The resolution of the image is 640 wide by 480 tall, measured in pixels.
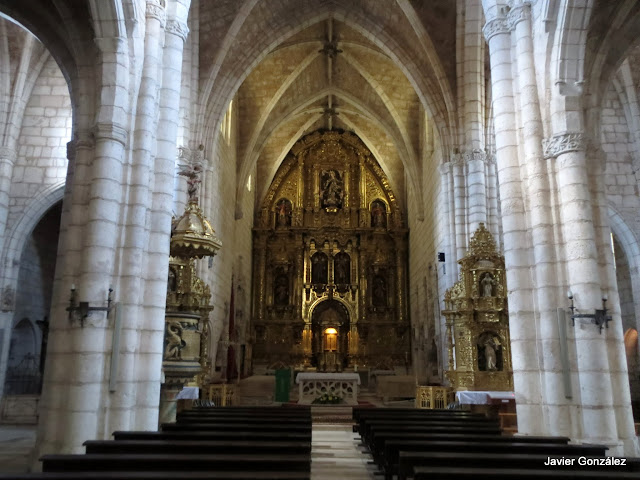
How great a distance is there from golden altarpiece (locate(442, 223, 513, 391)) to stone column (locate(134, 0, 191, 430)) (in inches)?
329

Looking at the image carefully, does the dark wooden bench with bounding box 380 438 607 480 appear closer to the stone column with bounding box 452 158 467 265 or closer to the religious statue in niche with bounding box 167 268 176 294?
the religious statue in niche with bounding box 167 268 176 294

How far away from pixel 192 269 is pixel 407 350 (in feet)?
53.1

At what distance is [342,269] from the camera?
1193 inches

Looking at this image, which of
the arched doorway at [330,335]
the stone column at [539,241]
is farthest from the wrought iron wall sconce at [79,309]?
the arched doorway at [330,335]

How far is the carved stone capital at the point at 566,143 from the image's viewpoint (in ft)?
28.9

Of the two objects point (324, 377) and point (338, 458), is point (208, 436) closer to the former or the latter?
point (338, 458)

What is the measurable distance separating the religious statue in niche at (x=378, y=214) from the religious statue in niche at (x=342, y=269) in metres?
2.45

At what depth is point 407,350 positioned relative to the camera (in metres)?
28.6

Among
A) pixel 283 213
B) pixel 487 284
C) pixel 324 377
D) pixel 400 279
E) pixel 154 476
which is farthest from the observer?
pixel 283 213

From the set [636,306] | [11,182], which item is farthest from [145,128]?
[636,306]

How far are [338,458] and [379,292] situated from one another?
21.0 meters

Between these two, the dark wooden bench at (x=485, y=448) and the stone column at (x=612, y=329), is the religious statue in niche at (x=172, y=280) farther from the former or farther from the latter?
the stone column at (x=612, y=329)

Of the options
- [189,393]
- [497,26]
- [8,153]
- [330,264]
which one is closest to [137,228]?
[189,393]

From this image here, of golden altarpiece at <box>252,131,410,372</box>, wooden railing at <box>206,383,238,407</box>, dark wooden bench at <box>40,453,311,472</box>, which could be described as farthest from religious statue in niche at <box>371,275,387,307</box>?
dark wooden bench at <box>40,453,311,472</box>
